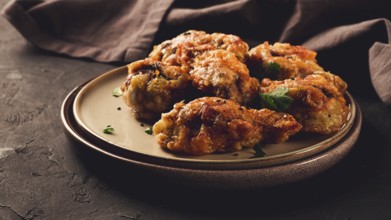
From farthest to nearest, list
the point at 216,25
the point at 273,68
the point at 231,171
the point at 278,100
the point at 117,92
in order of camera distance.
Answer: the point at 216,25 → the point at 117,92 → the point at 273,68 → the point at 278,100 → the point at 231,171

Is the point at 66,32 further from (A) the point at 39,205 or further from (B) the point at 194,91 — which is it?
(A) the point at 39,205

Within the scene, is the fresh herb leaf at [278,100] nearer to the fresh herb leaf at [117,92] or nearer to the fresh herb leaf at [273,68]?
the fresh herb leaf at [273,68]

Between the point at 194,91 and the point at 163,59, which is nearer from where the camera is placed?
the point at 194,91

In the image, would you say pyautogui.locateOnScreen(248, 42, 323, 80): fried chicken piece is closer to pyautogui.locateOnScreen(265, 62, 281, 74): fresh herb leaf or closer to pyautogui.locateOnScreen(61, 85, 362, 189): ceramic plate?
pyautogui.locateOnScreen(265, 62, 281, 74): fresh herb leaf

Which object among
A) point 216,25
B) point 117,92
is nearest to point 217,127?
point 117,92

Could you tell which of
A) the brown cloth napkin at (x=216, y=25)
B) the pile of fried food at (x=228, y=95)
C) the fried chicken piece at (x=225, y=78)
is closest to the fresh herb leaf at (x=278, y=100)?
the pile of fried food at (x=228, y=95)

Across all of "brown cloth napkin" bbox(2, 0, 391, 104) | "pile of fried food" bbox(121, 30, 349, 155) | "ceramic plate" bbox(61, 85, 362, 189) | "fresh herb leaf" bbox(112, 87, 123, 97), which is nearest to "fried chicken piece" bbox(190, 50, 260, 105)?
"pile of fried food" bbox(121, 30, 349, 155)

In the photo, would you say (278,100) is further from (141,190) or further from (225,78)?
(141,190)

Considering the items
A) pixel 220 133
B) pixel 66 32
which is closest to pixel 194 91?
pixel 220 133
